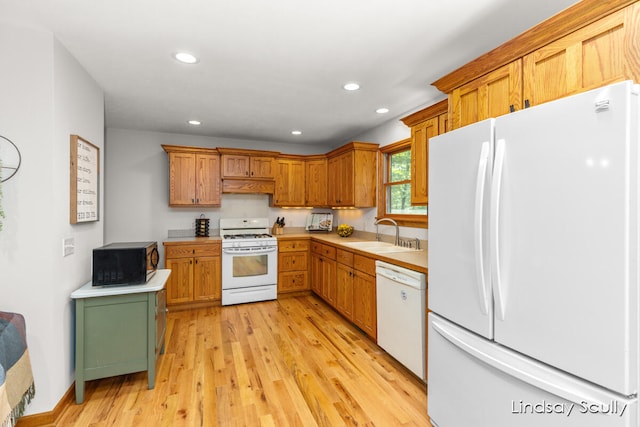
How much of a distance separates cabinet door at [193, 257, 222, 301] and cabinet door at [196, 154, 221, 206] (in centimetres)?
88

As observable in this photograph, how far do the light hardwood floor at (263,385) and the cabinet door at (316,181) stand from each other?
2.28 metres

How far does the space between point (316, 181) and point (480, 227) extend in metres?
3.82

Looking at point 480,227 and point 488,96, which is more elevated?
point 488,96

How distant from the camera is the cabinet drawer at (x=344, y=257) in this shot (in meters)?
3.46

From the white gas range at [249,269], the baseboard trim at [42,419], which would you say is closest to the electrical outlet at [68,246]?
the baseboard trim at [42,419]

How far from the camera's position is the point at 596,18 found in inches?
54.1

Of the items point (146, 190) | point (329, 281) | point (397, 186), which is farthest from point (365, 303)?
point (146, 190)

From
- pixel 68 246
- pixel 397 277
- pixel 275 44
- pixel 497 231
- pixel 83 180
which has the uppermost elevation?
pixel 275 44

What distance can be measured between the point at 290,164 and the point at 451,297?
378 cm

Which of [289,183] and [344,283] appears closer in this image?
[344,283]

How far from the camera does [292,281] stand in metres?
4.59

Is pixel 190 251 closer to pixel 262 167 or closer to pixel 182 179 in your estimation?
pixel 182 179

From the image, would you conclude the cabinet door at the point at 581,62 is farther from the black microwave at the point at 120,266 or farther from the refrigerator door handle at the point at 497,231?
the black microwave at the point at 120,266

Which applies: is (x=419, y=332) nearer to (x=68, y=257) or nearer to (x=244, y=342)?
(x=244, y=342)
